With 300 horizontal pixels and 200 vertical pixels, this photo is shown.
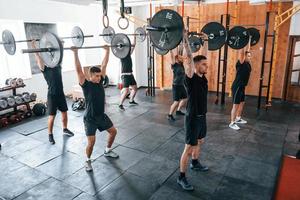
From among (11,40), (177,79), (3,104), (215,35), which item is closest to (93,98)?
(11,40)

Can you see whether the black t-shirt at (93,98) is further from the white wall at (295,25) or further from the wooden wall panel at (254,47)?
the white wall at (295,25)

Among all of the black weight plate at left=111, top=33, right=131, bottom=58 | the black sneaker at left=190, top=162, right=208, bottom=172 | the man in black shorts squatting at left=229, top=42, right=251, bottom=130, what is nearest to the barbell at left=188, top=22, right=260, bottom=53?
the man in black shorts squatting at left=229, top=42, right=251, bottom=130

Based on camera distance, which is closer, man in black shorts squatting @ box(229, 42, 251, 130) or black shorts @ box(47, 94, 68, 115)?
black shorts @ box(47, 94, 68, 115)

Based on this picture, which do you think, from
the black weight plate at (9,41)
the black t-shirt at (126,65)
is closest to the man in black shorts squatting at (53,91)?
the black weight plate at (9,41)

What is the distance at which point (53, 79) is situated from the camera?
434 cm

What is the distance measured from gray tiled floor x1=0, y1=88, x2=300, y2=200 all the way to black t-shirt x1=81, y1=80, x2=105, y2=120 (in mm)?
853

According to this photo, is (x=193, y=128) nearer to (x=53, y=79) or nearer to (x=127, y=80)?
(x=53, y=79)

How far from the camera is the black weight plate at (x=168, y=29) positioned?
103 inches

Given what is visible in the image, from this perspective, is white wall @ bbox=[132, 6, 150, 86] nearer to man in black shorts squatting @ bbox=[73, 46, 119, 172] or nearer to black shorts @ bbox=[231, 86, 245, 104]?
black shorts @ bbox=[231, 86, 245, 104]

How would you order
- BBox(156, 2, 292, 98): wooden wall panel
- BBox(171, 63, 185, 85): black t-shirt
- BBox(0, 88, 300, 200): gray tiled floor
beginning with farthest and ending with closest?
BBox(156, 2, 292, 98): wooden wall panel < BBox(171, 63, 185, 85): black t-shirt < BBox(0, 88, 300, 200): gray tiled floor

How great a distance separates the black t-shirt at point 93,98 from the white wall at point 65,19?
4122 millimetres

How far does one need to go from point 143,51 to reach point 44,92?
12.0 feet

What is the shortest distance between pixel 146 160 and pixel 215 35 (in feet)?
8.94

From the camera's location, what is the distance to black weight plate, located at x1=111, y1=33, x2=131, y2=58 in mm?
3882
